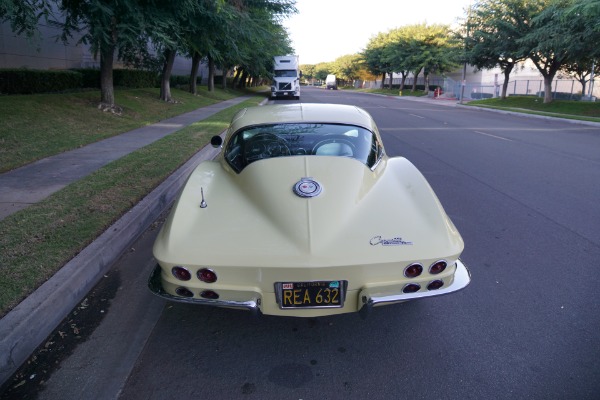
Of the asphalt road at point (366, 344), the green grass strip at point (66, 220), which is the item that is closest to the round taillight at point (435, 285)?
the asphalt road at point (366, 344)

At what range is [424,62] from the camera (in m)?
48.4

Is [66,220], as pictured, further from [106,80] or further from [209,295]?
[106,80]

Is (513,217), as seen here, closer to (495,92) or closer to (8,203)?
(8,203)

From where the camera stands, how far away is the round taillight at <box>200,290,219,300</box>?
108 inches

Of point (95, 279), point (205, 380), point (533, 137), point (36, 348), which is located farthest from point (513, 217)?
point (533, 137)

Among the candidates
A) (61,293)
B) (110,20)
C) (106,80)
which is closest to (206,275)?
(61,293)

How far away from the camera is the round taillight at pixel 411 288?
9.15 feet

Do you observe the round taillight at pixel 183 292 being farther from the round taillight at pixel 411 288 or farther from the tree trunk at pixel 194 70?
the tree trunk at pixel 194 70

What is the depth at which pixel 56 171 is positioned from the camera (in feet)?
23.4

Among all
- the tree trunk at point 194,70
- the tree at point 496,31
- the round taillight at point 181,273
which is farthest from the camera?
the tree at point 496,31

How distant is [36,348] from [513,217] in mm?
5425

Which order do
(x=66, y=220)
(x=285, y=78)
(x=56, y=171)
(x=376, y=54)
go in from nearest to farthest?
1. (x=66, y=220)
2. (x=56, y=171)
3. (x=285, y=78)
4. (x=376, y=54)

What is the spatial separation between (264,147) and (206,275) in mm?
1470

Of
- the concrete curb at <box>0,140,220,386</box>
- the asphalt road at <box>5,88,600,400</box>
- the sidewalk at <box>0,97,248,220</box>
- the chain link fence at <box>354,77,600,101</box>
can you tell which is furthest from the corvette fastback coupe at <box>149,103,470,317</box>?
the chain link fence at <box>354,77,600,101</box>
